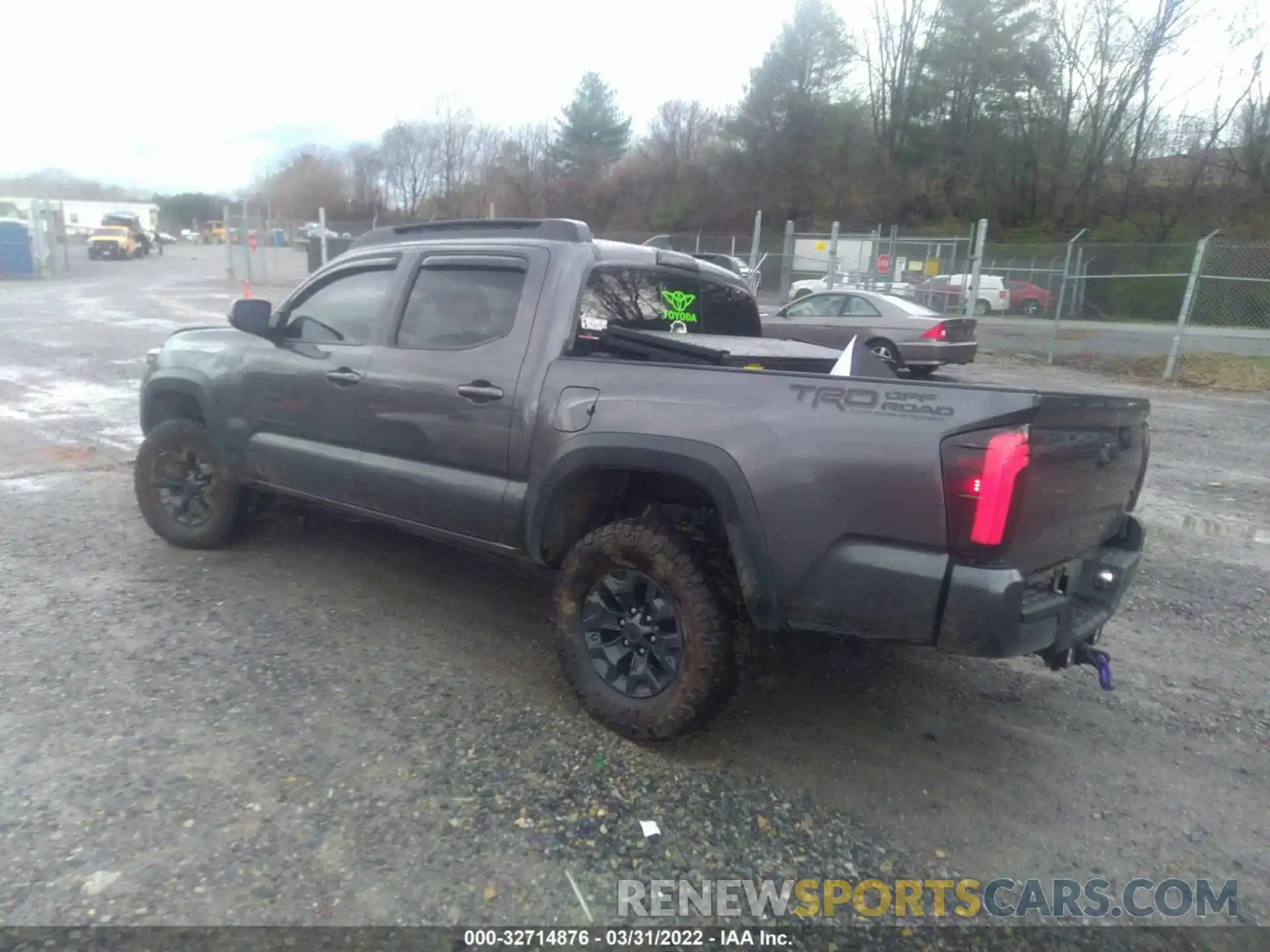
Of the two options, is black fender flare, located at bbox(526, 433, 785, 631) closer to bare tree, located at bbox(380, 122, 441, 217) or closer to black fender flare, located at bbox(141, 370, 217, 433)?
black fender flare, located at bbox(141, 370, 217, 433)

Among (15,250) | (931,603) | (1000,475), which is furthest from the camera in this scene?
(15,250)

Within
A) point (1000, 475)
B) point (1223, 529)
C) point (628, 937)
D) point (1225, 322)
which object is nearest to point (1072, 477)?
point (1000, 475)

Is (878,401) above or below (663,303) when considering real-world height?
below

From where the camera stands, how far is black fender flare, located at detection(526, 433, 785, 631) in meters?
3.04

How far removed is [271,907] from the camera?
2.49m

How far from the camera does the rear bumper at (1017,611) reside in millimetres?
2703

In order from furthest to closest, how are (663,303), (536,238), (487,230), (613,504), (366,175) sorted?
(366,175), (663,303), (487,230), (536,238), (613,504)

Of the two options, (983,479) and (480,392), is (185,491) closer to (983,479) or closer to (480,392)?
(480,392)

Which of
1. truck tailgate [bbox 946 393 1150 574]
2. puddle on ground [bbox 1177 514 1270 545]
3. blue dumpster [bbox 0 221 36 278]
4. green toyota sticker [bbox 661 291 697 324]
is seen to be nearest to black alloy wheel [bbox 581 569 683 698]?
truck tailgate [bbox 946 393 1150 574]

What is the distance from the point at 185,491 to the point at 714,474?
3517mm

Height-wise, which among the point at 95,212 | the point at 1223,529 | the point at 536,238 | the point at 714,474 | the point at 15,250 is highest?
the point at 95,212

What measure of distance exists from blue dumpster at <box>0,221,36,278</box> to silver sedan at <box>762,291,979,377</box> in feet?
81.7

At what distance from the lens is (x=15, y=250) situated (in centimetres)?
2828

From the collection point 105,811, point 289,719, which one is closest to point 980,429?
point 289,719
